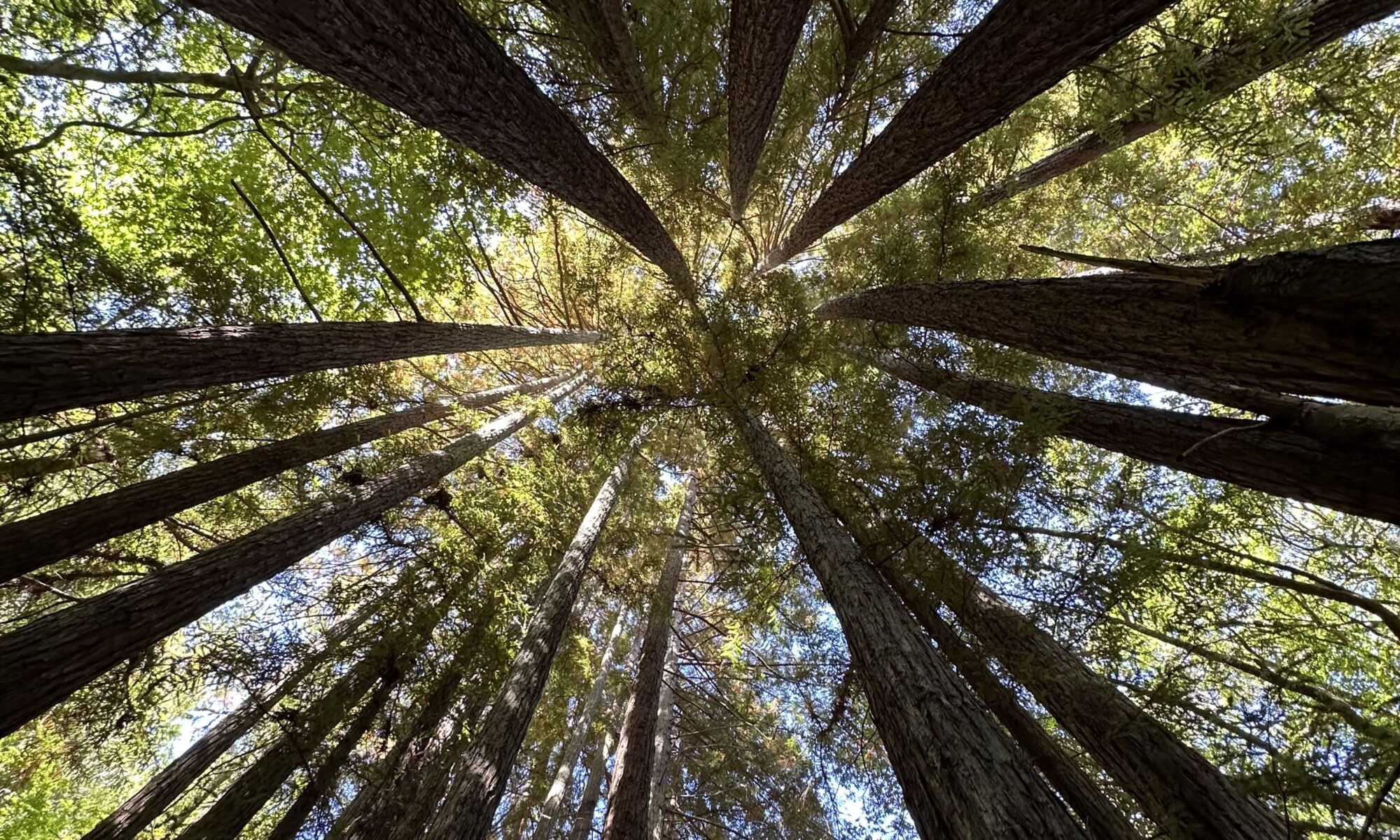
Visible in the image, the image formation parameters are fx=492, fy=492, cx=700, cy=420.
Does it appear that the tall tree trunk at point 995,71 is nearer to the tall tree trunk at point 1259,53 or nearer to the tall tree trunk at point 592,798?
the tall tree trunk at point 1259,53

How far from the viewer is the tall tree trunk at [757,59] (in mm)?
3588

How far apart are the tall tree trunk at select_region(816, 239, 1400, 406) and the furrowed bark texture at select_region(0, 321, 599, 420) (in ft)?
17.7

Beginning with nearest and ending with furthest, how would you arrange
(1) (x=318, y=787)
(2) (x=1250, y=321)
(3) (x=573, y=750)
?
(2) (x=1250, y=321) < (1) (x=318, y=787) < (3) (x=573, y=750)

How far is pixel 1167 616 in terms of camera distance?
152 inches

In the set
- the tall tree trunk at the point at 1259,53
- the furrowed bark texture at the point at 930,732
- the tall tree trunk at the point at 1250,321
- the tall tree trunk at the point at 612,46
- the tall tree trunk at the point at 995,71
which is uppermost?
the tall tree trunk at the point at 612,46

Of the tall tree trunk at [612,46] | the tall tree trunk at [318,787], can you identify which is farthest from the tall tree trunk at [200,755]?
the tall tree trunk at [612,46]

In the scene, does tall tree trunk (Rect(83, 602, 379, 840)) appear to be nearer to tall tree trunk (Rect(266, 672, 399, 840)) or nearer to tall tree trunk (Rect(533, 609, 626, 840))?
tall tree trunk (Rect(266, 672, 399, 840))

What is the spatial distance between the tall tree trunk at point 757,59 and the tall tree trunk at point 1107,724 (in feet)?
12.6

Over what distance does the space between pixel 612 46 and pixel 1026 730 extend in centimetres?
669

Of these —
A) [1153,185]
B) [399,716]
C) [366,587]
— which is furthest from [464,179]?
[1153,185]

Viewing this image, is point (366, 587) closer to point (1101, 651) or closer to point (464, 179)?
point (464, 179)

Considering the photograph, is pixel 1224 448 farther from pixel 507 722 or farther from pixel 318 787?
pixel 318 787

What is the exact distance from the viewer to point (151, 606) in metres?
3.40

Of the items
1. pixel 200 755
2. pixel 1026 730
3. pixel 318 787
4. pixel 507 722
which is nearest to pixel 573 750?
pixel 318 787
